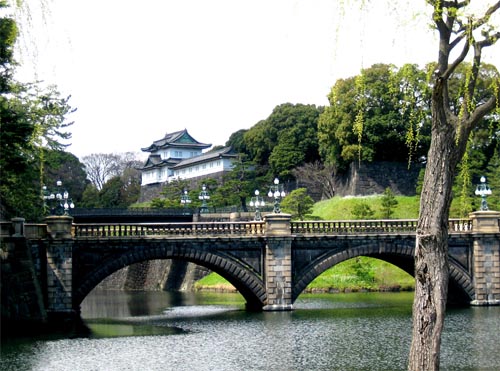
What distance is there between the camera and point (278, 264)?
46.7 metres

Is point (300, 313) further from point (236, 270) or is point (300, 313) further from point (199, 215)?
point (199, 215)

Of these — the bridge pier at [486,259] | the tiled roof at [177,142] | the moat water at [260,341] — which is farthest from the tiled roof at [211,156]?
the bridge pier at [486,259]

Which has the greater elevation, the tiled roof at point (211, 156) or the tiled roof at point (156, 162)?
the tiled roof at point (156, 162)

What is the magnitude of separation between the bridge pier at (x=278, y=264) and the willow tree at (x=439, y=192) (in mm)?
33533

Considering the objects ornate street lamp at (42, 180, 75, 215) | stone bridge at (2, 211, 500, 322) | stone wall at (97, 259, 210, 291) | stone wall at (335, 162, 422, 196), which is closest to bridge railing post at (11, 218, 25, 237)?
stone bridge at (2, 211, 500, 322)

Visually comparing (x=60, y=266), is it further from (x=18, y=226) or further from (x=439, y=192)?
(x=439, y=192)

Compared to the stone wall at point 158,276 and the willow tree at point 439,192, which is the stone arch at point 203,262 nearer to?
the stone wall at point 158,276

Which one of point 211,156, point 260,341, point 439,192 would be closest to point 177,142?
point 211,156

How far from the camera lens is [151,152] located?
433ft

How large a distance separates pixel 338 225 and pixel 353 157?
109 feet

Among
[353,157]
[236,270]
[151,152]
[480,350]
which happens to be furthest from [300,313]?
[151,152]

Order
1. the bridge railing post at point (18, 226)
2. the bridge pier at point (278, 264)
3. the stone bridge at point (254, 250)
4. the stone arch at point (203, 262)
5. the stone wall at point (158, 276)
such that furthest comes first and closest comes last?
the stone wall at point (158, 276), the bridge pier at point (278, 264), the stone arch at point (203, 262), the stone bridge at point (254, 250), the bridge railing post at point (18, 226)

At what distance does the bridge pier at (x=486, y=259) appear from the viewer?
48.6 m

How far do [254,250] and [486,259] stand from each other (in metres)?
13.3
